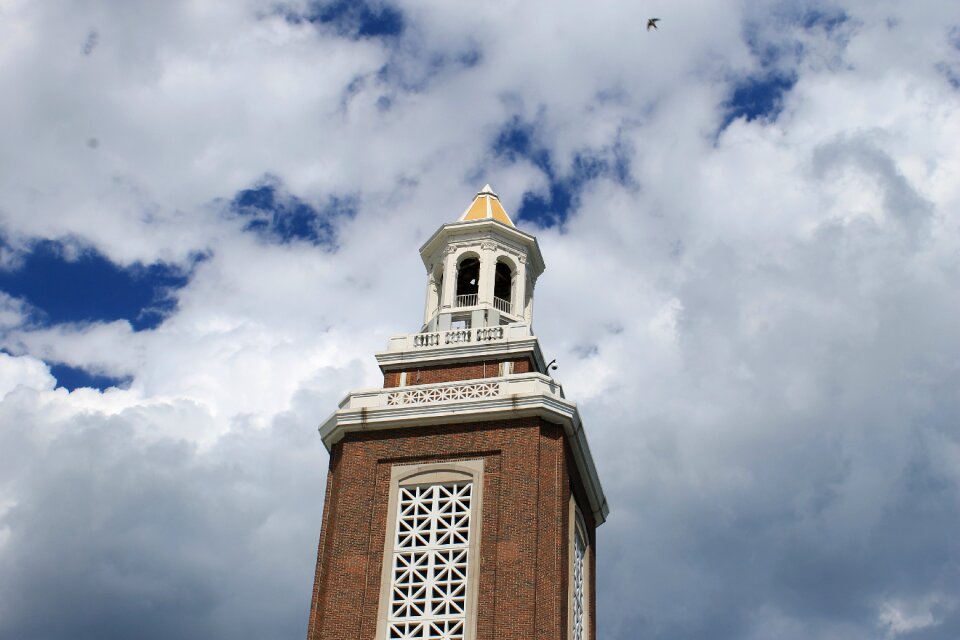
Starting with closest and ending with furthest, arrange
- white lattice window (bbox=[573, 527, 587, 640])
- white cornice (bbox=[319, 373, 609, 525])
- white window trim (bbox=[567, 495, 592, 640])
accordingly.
Answer: white window trim (bbox=[567, 495, 592, 640]) → white cornice (bbox=[319, 373, 609, 525]) → white lattice window (bbox=[573, 527, 587, 640])

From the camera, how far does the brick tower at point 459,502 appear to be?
36.0m

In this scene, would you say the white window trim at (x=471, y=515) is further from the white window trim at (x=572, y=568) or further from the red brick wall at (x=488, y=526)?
the white window trim at (x=572, y=568)

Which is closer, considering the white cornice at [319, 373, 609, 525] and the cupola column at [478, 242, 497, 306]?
the white cornice at [319, 373, 609, 525]

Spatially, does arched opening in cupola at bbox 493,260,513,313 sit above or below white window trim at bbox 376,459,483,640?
above

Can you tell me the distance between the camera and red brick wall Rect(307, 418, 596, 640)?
1406 inches

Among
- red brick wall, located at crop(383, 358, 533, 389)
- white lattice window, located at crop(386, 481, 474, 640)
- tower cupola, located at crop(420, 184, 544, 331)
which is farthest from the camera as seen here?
tower cupola, located at crop(420, 184, 544, 331)

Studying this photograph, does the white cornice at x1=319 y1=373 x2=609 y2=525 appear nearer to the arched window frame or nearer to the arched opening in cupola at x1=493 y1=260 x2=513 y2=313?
the arched window frame

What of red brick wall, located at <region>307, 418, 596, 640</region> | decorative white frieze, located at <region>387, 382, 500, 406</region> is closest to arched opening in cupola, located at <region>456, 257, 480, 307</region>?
decorative white frieze, located at <region>387, 382, 500, 406</region>

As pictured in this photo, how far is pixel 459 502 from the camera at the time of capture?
3809 cm

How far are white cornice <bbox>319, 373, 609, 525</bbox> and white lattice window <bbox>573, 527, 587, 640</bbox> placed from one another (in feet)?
8.95

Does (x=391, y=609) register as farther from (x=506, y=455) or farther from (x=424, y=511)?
(x=506, y=455)

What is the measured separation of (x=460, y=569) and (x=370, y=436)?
5.56 meters

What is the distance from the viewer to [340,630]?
36.2 meters

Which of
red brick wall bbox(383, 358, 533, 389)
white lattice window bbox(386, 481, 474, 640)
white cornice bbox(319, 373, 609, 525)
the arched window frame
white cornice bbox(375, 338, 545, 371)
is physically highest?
the arched window frame
